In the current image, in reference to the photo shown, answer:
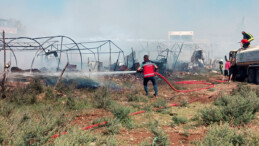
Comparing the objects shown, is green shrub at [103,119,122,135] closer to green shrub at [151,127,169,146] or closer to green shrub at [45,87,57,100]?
green shrub at [151,127,169,146]

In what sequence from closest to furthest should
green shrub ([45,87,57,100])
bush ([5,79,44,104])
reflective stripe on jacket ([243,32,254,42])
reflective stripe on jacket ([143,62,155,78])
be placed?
bush ([5,79,44,104]) < green shrub ([45,87,57,100]) < reflective stripe on jacket ([143,62,155,78]) < reflective stripe on jacket ([243,32,254,42])

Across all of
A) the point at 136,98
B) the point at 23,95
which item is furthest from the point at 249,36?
the point at 23,95

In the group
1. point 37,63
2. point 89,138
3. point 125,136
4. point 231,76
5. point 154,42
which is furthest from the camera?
point 154,42

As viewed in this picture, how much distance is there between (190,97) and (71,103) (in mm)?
4949

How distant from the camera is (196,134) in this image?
14.1 ft

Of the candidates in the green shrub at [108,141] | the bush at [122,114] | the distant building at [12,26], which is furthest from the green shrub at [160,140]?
the distant building at [12,26]

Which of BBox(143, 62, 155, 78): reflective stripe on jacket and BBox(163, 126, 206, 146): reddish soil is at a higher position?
BBox(143, 62, 155, 78): reflective stripe on jacket

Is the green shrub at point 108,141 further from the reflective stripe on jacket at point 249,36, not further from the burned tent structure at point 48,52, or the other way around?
the reflective stripe on jacket at point 249,36

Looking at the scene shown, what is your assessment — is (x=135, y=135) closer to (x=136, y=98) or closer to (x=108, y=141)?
(x=108, y=141)

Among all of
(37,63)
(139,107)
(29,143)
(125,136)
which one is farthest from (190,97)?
(37,63)

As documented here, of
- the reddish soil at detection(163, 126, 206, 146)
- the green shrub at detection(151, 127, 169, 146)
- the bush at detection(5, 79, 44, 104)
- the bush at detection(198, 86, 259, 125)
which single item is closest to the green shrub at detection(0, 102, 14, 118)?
the bush at detection(5, 79, 44, 104)

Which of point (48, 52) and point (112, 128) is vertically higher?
point (48, 52)

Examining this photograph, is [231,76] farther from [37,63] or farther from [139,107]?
[37,63]

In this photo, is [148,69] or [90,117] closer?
[90,117]
